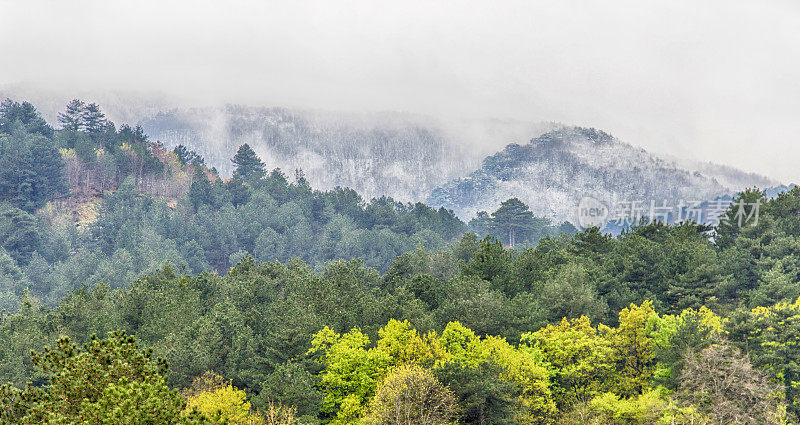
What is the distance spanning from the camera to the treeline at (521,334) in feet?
144

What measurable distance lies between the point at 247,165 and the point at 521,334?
492 ft

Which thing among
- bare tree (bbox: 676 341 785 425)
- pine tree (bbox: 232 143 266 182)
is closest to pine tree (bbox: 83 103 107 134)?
pine tree (bbox: 232 143 266 182)

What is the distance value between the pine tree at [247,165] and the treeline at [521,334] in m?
119

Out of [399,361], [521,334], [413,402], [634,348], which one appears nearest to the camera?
[413,402]

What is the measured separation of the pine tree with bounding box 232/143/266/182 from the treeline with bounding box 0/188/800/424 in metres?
119

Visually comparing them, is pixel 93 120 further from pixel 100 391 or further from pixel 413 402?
pixel 100 391

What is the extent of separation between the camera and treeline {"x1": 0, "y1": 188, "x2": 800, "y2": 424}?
144 feet

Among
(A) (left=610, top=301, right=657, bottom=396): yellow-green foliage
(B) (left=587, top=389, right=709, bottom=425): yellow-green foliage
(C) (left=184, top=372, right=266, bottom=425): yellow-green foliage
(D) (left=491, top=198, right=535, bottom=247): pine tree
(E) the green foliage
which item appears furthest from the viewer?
(D) (left=491, top=198, right=535, bottom=247): pine tree

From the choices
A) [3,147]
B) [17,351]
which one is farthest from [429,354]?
[3,147]

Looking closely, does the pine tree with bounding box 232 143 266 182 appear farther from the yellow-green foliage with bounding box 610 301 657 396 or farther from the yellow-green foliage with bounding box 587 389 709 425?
the yellow-green foliage with bounding box 587 389 709 425

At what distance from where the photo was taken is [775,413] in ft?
135

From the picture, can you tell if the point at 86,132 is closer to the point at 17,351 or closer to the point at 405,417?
the point at 17,351

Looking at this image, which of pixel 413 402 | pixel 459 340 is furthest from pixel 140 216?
pixel 413 402

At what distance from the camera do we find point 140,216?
153 m
